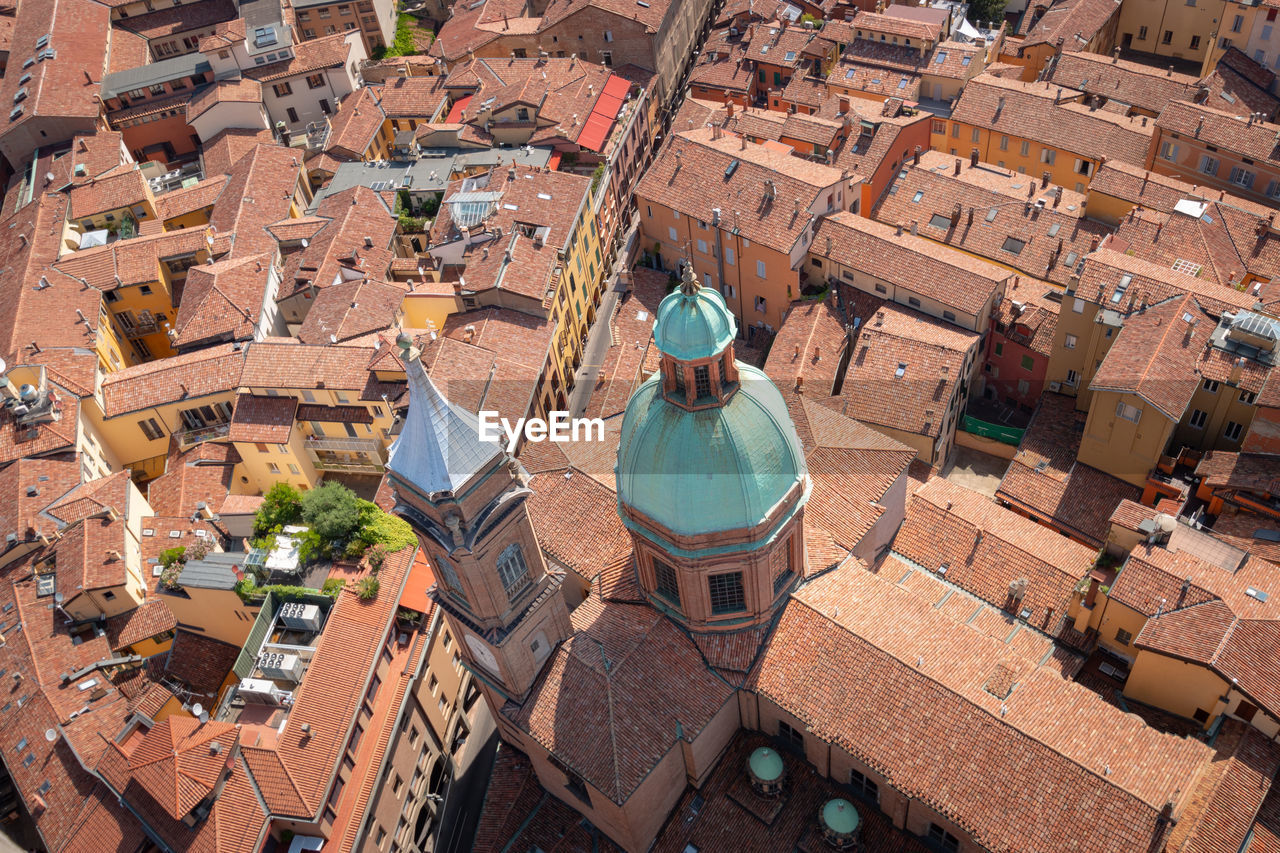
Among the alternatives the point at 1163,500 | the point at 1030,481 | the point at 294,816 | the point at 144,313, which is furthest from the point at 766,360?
the point at 144,313

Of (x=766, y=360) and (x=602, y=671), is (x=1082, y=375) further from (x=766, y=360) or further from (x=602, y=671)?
(x=602, y=671)

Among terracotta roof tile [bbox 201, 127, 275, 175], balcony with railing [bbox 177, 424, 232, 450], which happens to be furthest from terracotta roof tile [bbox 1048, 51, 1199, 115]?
balcony with railing [bbox 177, 424, 232, 450]

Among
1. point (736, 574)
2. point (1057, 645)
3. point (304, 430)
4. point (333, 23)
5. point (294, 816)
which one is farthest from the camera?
point (333, 23)

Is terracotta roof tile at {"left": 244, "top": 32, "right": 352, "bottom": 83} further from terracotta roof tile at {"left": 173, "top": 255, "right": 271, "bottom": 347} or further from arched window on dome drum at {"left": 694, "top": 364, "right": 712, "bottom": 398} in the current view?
arched window on dome drum at {"left": 694, "top": 364, "right": 712, "bottom": 398}

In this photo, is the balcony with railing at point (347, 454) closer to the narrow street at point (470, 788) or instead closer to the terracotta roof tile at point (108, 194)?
the narrow street at point (470, 788)

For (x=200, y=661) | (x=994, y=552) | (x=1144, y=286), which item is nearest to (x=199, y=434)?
(x=200, y=661)

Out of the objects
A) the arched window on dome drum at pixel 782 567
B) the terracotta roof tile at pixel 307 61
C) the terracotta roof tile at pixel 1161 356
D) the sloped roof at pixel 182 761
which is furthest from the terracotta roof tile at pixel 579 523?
the terracotta roof tile at pixel 307 61

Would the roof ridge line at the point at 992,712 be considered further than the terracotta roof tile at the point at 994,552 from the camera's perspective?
No
